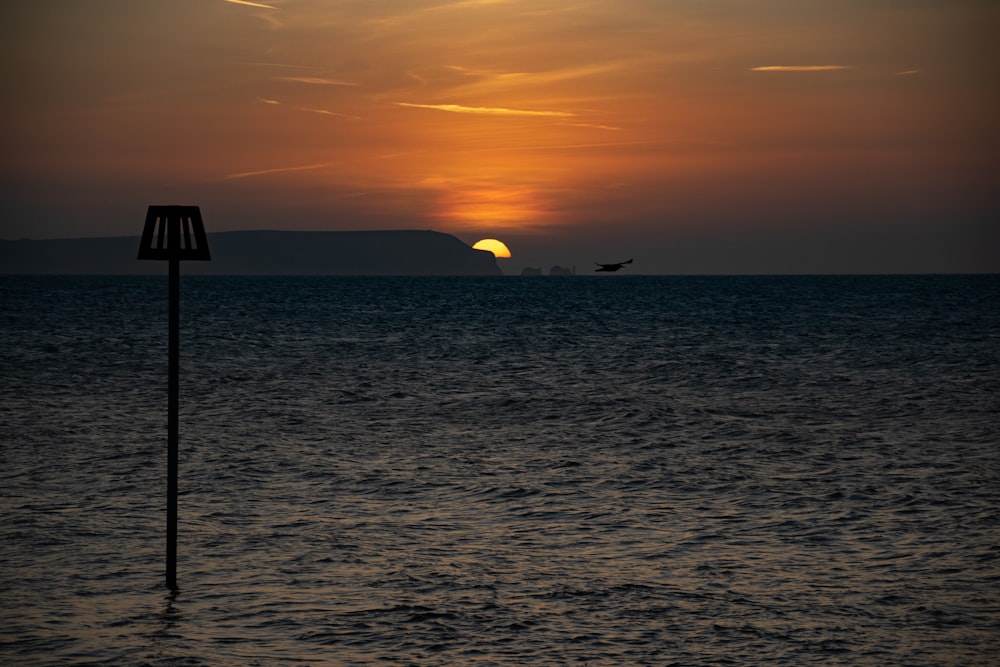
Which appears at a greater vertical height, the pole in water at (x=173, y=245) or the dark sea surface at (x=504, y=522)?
the pole in water at (x=173, y=245)

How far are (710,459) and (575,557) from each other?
946cm

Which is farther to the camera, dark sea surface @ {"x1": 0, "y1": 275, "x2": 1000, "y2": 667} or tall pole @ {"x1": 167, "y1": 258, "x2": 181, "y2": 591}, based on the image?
tall pole @ {"x1": 167, "y1": 258, "x2": 181, "y2": 591}

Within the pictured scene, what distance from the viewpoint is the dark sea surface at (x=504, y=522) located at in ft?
38.4

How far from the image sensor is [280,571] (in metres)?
14.1

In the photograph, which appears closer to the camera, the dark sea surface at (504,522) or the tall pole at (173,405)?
the dark sea surface at (504,522)

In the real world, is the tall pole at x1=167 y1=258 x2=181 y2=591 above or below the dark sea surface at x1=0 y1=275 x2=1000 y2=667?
above

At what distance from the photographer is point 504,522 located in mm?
17094

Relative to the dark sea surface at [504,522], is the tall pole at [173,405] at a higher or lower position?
higher

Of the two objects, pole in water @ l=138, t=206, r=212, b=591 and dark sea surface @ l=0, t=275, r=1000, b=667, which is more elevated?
pole in water @ l=138, t=206, r=212, b=591

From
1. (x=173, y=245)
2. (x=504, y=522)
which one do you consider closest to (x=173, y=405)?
(x=173, y=245)

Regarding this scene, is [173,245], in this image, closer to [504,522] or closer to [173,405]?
[173,405]

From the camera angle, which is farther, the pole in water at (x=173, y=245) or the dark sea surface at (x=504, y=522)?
the pole in water at (x=173, y=245)

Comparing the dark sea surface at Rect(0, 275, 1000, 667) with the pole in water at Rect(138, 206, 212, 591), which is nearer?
the dark sea surface at Rect(0, 275, 1000, 667)

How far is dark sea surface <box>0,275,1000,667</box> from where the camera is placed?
38.4 ft
